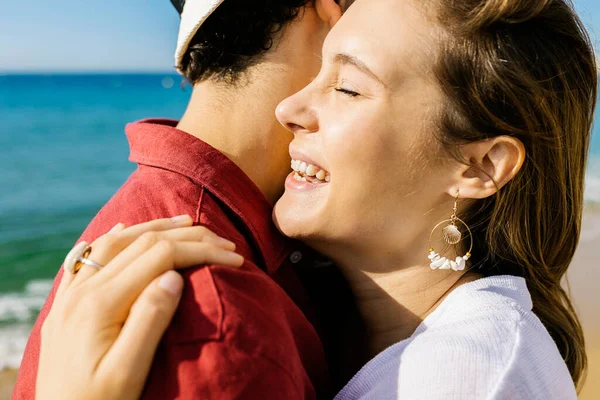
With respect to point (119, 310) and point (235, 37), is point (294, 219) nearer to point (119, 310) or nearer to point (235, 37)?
point (235, 37)

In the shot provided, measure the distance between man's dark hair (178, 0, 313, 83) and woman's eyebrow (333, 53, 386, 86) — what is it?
10.0 inches

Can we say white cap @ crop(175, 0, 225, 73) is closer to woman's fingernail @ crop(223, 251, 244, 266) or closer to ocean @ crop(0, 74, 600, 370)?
ocean @ crop(0, 74, 600, 370)

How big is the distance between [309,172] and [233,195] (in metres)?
0.32

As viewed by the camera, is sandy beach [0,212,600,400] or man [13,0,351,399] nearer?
man [13,0,351,399]

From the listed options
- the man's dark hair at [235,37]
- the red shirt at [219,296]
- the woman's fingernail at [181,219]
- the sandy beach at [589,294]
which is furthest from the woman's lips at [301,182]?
the sandy beach at [589,294]

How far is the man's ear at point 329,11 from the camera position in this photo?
226cm

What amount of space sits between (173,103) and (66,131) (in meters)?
A: 13.1

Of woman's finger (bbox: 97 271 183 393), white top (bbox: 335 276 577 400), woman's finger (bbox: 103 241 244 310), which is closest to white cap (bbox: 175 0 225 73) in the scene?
woman's finger (bbox: 103 241 244 310)

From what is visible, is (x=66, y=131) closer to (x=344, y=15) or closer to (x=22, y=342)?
(x=22, y=342)

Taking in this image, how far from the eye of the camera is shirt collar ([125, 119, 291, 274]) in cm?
188

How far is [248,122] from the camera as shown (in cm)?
212

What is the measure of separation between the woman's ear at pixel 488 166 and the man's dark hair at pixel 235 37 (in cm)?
73

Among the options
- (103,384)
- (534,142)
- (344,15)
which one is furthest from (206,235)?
(534,142)

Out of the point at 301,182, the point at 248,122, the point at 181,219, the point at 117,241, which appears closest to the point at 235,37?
the point at 248,122
